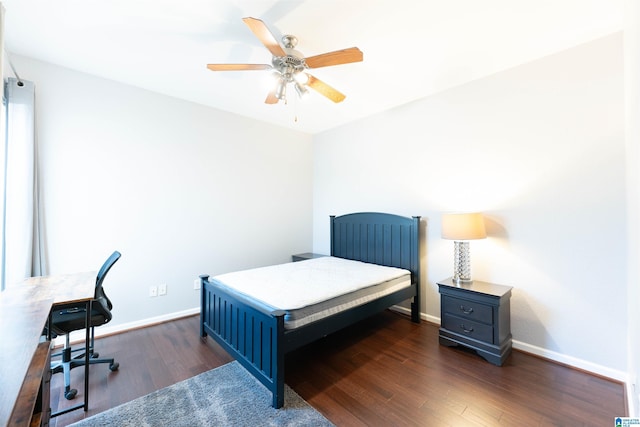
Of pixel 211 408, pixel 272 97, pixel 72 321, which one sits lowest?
pixel 211 408

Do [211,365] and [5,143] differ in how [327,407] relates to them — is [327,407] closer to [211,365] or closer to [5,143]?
[211,365]

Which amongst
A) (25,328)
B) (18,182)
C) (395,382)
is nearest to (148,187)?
(18,182)

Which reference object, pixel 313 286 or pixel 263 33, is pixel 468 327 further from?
pixel 263 33

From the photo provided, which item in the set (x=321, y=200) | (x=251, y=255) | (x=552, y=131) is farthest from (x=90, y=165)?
(x=552, y=131)

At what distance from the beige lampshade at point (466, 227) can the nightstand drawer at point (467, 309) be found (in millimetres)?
601

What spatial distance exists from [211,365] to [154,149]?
2419mm

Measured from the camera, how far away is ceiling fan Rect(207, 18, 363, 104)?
1.79m

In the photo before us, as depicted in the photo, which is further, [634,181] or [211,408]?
[211,408]

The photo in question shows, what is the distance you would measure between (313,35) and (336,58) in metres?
0.42

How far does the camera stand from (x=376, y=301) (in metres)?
2.69

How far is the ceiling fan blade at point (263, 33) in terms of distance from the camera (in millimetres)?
1560

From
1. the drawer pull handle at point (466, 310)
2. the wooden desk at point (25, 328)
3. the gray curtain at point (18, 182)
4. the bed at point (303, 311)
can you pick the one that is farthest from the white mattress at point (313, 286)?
the gray curtain at point (18, 182)

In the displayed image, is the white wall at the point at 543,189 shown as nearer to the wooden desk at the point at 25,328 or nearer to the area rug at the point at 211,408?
the area rug at the point at 211,408

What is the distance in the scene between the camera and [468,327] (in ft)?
8.19
